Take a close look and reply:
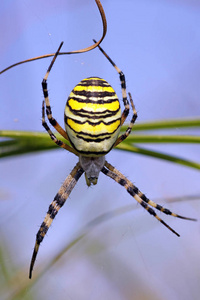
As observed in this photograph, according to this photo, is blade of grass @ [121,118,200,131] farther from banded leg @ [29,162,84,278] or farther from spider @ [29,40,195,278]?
banded leg @ [29,162,84,278]

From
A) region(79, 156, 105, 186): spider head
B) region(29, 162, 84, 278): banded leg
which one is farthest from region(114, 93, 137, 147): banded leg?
region(29, 162, 84, 278): banded leg

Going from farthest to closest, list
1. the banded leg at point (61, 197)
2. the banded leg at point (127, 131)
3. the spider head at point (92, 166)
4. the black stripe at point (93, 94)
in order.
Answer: the banded leg at point (61, 197) → the spider head at point (92, 166) → the banded leg at point (127, 131) → the black stripe at point (93, 94)

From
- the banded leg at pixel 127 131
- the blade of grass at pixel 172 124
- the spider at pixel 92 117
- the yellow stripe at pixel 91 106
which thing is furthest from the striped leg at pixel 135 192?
the blade of grass at pixel 172 124

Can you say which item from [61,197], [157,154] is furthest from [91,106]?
[61,197]

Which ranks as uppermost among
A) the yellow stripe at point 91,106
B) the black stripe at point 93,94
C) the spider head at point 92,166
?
the black stripe at point 93,94

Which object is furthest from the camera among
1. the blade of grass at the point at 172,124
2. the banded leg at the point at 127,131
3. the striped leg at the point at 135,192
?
the striped leg at the point at 135,192

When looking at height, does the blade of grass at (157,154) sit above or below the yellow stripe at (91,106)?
below

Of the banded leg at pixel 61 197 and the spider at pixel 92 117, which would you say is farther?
the banded leg at pixel 61 197

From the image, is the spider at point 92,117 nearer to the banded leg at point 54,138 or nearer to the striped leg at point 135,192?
the banded leg at point 54,138
